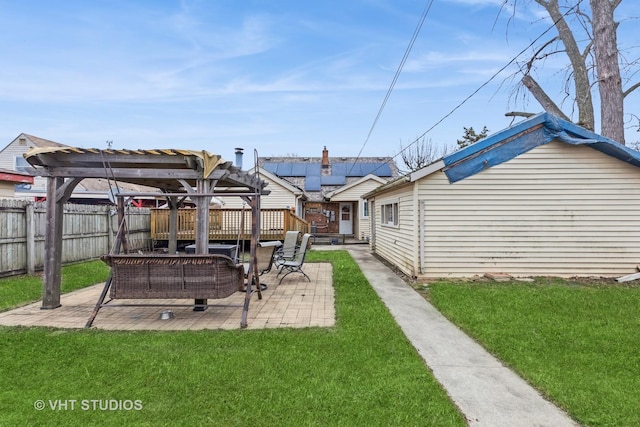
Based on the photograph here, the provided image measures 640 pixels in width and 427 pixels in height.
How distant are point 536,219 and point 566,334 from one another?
4.87 metres

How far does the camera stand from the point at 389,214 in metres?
12.9

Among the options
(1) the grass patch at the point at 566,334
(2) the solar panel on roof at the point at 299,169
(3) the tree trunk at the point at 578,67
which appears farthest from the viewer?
(2) the solar panel on roof at the point at 299,169

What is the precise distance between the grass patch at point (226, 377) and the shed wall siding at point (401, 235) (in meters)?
4.71

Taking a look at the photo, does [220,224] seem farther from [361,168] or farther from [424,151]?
[424,151]

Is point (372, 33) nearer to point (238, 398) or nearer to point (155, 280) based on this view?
point (155, 280)

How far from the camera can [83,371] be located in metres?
3.50

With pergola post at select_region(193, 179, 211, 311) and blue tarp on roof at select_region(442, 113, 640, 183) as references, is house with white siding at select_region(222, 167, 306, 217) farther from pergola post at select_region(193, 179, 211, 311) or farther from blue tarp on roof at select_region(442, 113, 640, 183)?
pergola post at select_region(193, 179, 211, 311)

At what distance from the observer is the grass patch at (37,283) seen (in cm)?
652

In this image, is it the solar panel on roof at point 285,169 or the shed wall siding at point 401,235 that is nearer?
the shed wall siding at point 401,235

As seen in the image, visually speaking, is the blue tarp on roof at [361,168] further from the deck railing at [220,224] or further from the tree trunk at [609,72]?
the tree trunk at [609,72]

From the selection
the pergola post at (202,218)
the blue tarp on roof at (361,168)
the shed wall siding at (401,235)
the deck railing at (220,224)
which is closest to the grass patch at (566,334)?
the shed wall siding at (401,235)

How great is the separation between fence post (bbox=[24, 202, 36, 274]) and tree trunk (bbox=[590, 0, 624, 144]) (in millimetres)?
15962

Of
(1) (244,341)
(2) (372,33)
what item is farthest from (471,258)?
(2) (372,33)

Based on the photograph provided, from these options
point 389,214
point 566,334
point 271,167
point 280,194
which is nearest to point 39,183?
point 271,167
